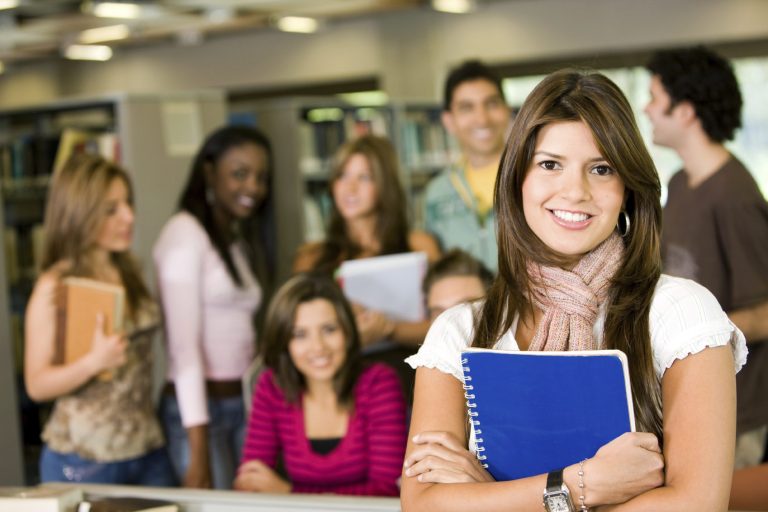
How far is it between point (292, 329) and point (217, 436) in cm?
58

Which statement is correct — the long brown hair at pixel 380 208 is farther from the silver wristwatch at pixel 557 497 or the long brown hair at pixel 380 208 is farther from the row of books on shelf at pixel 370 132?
the silver wristwatch at pixel 557 497

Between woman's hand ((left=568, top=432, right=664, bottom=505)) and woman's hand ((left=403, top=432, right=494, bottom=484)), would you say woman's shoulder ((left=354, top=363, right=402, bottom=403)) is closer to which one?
woman's hand ((left=403, top=432, right=494, bottom=484))

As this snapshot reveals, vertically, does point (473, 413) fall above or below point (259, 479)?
above

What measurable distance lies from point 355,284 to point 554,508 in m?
1.99

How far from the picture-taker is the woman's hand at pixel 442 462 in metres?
1.56

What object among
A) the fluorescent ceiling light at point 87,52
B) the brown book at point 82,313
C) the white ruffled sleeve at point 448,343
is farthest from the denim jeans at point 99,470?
the fluorescent ceiling light at point 87,52

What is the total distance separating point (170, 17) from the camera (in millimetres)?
9430

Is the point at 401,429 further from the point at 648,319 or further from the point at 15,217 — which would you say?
the point at 15,217

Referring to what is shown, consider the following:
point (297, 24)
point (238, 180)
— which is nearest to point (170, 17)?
point (297, 24)

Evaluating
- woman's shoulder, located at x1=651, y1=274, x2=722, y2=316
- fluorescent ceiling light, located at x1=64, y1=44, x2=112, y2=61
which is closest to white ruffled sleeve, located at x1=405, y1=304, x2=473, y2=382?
woman's shoulder, located at x1=651, y1=274, x2=722, y2=316

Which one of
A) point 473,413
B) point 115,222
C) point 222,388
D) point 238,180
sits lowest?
point 222,388

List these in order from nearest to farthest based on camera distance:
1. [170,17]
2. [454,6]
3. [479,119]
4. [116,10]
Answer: [479,119] < [116,10] < [454,6] < [170,17]

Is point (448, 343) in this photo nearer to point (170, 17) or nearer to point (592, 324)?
point (592, 324)

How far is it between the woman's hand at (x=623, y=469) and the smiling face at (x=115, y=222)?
6.82 feet
